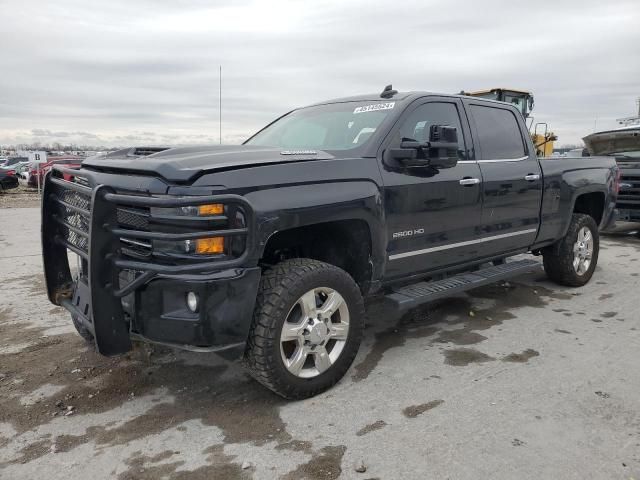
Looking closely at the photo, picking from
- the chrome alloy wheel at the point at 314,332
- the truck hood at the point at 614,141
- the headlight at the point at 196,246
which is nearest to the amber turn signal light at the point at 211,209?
the headlight at the point at 196,246

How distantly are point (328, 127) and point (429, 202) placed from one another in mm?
1004

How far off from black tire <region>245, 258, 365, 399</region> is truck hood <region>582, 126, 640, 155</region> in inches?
313

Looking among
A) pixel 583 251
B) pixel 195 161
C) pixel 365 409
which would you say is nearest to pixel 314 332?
pixel 365 409

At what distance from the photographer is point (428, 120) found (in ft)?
13.2

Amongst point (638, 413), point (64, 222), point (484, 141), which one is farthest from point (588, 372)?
point (64, 222)

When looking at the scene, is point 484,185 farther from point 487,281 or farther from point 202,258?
point 202,258

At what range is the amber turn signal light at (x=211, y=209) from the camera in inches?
105

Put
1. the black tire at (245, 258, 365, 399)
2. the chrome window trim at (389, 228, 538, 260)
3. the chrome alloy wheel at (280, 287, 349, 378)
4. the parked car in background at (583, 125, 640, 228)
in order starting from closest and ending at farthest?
1. the black tire at (245, 258, 365, 399)
2. the chrome alloy wheel at (280, 287, 349, 378)
3. the chrome window trim at (389, 228, 538, 260)
4. the parked car in background at (583, 125, 640, 228)

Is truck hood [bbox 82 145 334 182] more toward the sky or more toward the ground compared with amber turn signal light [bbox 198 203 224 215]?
more toward the sky

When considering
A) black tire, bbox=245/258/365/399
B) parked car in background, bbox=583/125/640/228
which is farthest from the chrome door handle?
parked car in background, bbox=583/125/640/228

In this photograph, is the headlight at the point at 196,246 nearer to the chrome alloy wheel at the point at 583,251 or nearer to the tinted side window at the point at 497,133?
the tinted side window at the point at 497,133

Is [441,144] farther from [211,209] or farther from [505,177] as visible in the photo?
[211,209]

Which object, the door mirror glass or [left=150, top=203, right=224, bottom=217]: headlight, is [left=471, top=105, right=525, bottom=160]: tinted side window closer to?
the door mirror glass

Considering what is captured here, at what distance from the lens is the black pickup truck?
8.87 feet
